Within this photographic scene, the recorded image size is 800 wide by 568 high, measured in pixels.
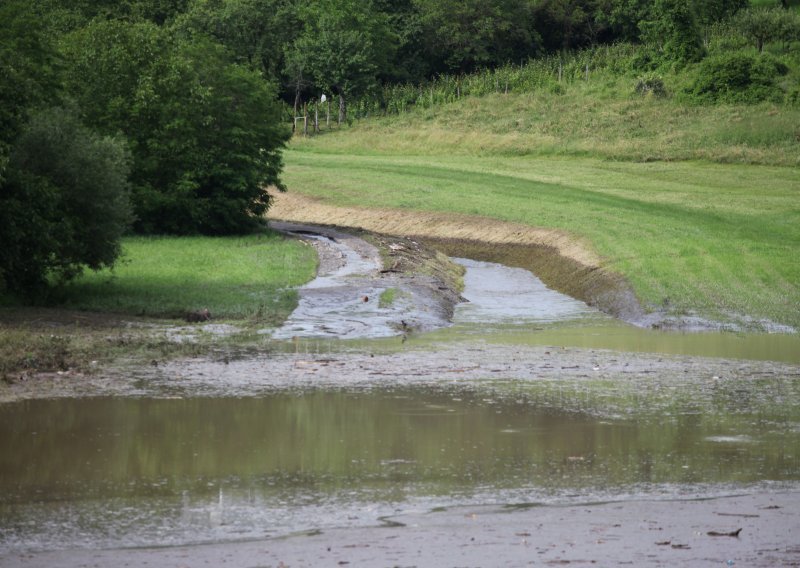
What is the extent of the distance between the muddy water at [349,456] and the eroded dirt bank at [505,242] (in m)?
10.5

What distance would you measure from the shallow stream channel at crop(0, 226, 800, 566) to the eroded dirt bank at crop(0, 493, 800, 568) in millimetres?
271

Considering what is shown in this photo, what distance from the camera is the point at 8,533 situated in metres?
9.84

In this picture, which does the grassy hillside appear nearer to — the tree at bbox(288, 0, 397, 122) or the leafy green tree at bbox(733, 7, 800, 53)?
the tree at bbox(288, 0, 397, 122)

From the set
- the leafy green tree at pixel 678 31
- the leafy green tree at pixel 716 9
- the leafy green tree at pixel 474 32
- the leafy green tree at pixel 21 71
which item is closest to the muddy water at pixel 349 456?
the leafy green tree at pixel 21 71

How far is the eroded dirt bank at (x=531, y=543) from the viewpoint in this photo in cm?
911

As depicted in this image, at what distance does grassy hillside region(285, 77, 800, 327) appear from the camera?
1163 inches

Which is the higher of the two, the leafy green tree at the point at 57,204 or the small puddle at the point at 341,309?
the leafy green tree at the point at 57,204

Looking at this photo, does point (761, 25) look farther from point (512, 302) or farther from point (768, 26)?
point (512, 302)

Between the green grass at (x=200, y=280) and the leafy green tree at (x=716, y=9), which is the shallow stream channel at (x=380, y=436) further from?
the leafy green tree at (x=716, y=9)

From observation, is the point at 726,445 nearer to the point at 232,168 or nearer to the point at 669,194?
the point at 232,168

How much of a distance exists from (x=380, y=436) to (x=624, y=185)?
118ft

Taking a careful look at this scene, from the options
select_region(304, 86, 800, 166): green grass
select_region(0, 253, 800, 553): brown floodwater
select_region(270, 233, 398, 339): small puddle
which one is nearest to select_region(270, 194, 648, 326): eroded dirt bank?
select_region(270, 233, 398, 339): small puddle

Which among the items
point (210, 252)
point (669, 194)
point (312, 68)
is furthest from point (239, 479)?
point (312, 68)

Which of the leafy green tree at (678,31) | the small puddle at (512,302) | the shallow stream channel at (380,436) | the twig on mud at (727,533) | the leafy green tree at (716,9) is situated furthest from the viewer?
the leafy green tree at (716,9)
